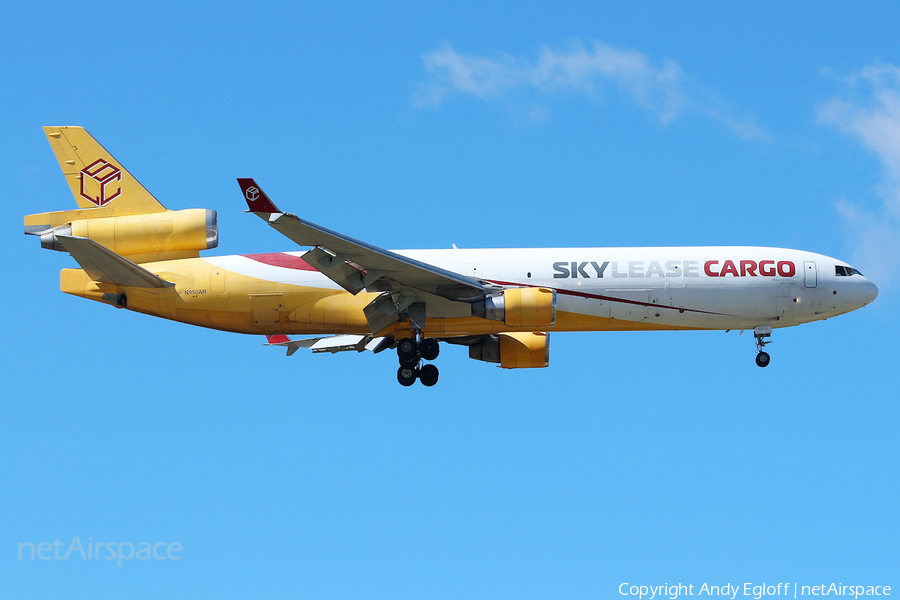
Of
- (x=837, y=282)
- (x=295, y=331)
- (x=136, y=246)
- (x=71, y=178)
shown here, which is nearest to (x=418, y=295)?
(x=295, y=331)

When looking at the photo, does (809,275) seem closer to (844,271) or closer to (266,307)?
(844,271)

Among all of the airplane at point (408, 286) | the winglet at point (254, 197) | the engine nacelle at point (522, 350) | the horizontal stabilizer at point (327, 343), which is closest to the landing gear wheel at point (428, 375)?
the airplane at point (408, 286)

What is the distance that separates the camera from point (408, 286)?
30094 millimetres

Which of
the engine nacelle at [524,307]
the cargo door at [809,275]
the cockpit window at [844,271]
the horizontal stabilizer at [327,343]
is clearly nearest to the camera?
the engine nacelle at [524,307]

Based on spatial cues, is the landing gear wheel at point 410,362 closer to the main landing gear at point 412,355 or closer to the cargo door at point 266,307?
the main landing gear at point 412,355

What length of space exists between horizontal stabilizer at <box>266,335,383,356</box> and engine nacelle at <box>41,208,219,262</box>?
5573 mm

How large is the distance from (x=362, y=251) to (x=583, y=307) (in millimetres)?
8296

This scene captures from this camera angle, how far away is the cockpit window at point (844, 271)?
32.8 m

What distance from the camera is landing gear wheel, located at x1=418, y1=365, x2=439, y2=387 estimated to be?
107ft

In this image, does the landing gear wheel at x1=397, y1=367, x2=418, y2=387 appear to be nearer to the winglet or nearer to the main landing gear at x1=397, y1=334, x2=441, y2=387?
the main landing gear at x1=397, y1=334, x2=441, y2=387

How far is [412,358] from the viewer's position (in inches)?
1255

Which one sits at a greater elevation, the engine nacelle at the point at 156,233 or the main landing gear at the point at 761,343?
the engine nacelle at the point at 156,233

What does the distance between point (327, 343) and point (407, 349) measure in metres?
5.27

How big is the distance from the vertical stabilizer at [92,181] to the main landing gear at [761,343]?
20.9 metres
